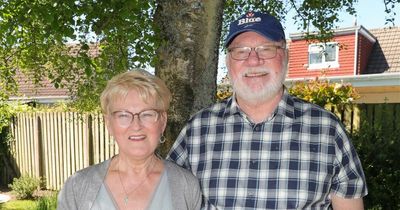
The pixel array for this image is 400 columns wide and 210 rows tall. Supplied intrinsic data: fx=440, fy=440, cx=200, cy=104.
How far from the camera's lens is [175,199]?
2123 mm

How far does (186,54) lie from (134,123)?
2.71 feet

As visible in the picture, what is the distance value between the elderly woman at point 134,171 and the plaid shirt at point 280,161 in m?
0.15

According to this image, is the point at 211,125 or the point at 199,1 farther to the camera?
the point at 199,1

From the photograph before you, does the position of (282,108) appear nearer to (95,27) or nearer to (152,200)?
(152,200)

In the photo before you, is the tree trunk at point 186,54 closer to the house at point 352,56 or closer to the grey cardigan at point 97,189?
the grey cardigan at point 97,189

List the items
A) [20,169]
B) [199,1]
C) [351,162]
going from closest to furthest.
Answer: [351,162]
[199,1]
[20,169]

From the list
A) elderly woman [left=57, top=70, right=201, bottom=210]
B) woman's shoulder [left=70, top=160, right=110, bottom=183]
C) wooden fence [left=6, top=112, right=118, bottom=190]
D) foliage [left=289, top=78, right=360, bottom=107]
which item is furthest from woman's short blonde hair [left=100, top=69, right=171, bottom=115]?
wooden fence [left=6, top=112, right=118, bottom=190]

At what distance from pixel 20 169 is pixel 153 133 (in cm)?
950

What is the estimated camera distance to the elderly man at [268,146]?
6.75ft

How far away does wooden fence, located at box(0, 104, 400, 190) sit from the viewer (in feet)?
30.0

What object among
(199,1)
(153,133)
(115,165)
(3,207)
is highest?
(199,1)

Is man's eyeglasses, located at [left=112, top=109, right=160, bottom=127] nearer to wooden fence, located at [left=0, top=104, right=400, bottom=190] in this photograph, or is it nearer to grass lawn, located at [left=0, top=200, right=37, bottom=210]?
wooden fence, located at [left=0, top=104, right=400, bottom=190]

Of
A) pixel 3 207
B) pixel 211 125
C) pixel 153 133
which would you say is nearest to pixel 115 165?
pixel 153 133

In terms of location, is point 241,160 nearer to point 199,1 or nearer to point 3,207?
point 199,1
